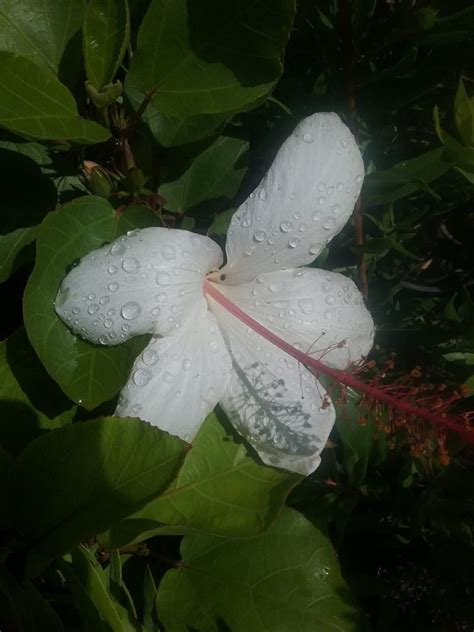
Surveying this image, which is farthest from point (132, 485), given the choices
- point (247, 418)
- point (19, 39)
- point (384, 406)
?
point (19, 39)

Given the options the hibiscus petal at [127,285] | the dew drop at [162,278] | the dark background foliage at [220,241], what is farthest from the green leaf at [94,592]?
the dew drop at [162,278]

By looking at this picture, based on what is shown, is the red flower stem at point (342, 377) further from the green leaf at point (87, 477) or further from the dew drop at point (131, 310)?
the green leaf at point (87, 477)

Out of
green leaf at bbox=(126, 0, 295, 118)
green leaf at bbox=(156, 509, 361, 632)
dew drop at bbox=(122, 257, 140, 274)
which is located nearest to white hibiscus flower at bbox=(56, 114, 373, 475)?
dew drop at bbox=(122, 257, 140, 274)

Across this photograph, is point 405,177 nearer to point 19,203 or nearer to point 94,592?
point 19,203

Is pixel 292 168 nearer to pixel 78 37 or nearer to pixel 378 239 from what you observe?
pixel 378 239

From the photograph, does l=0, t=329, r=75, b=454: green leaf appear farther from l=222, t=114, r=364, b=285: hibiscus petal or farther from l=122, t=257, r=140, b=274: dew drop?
l=222, t=114, r=364, b=285: hibiscus petal

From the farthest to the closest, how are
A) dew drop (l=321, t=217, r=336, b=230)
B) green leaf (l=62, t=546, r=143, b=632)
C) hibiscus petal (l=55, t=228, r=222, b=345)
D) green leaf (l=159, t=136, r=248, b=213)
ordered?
green leaf (l=159, t=136, r=248, b=213), dew drop (l=321, t=217, r=336, b=230), hibiscus petal (l=55, t=228, r=222, b=345), green leaf (l=62, t=546, r=143, b=632)
